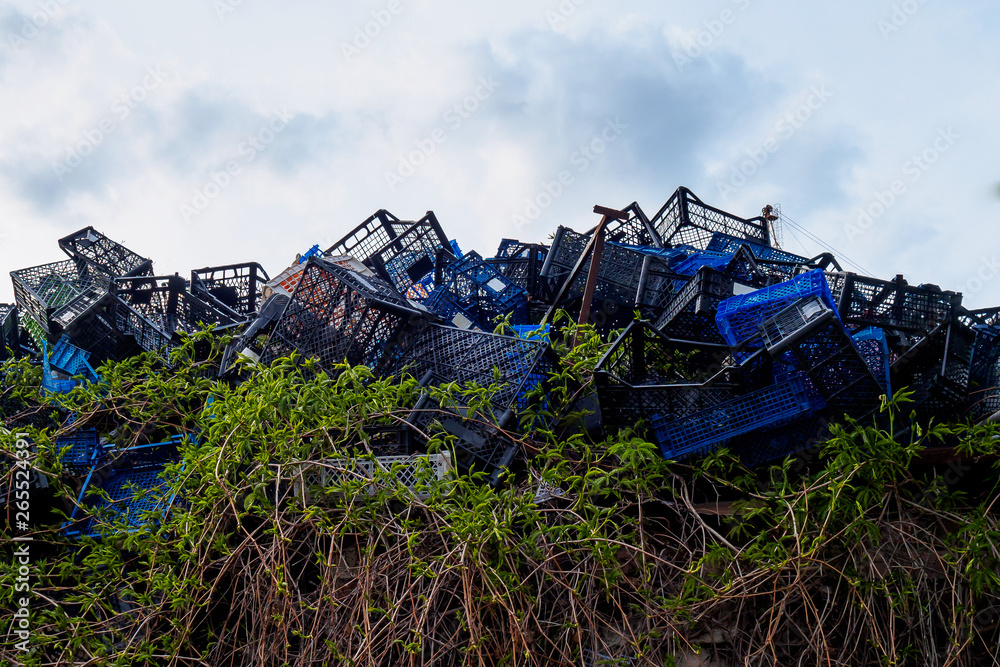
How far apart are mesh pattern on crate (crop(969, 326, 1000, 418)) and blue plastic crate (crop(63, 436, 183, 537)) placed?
4.57 meters

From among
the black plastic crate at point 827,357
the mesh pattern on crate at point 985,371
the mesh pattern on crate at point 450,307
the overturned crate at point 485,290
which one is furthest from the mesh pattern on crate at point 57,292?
the mesh pattern on crate at point 985,371

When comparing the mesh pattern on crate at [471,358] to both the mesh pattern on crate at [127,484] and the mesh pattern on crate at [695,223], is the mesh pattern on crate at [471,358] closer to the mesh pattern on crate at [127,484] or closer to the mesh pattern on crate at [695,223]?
the mesh pattern on crate at [127,484]

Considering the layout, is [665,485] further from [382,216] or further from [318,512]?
[382,216]

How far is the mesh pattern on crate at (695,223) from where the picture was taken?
7184 millimetres

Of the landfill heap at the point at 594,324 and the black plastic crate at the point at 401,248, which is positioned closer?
the landfill heap at the point at 594,324

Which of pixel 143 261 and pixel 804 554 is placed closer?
pixel 804 554

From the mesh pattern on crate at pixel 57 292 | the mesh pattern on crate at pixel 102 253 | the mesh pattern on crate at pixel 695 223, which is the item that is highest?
the mesh pattern on crate at pixel 695 223

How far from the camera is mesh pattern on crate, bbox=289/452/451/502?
3953mm

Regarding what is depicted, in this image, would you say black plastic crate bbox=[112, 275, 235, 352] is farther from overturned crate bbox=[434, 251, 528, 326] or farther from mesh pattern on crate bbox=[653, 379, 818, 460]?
mesh pattern on crate bbox=[653, 379, 818, 460]

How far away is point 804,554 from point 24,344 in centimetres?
658

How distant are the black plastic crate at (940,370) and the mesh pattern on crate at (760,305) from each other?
0.69m

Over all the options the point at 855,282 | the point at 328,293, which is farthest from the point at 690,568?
the point at 328,293

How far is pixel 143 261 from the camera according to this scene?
24.4 feet

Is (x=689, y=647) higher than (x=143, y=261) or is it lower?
lower
